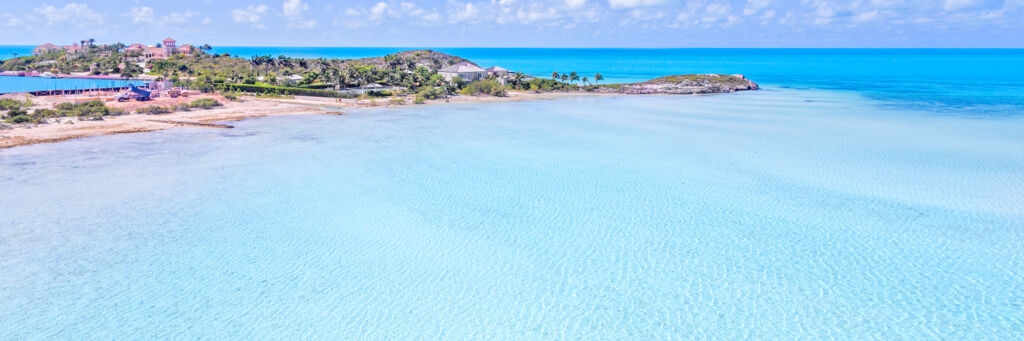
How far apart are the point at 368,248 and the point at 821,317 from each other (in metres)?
14.6

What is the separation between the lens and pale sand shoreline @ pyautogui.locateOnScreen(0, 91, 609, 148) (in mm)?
39188

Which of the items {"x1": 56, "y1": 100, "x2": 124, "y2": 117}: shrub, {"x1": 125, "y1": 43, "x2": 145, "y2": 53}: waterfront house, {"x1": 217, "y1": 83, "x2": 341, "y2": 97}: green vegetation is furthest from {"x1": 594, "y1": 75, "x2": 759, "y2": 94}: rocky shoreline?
{"x1": 125, "y1": 43, "x2": 145, "y2": 53}: waterfront house

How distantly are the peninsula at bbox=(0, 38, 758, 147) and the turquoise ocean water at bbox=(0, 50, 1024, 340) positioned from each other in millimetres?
9771

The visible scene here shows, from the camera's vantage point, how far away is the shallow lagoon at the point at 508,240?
15344 mm

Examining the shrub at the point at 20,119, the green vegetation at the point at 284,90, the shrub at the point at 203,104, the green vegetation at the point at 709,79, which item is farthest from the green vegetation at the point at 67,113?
the green vegetation at the point at 709,79

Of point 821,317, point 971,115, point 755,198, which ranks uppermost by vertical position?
point 971,115

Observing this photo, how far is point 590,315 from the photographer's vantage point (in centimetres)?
1563

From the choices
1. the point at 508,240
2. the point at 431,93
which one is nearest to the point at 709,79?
the point at 431,93

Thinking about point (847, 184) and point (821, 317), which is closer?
point (821, 317)

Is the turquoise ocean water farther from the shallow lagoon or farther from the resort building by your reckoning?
the resort building

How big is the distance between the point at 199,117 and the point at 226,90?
957 inches

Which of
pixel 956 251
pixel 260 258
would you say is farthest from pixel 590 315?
pixel 956 251

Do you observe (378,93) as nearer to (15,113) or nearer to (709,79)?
(15,113)

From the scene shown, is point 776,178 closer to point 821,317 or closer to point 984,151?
point 821,317
